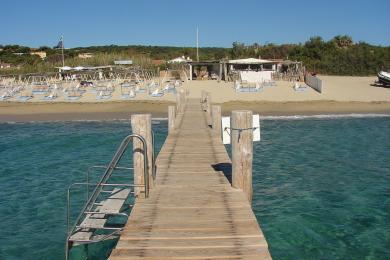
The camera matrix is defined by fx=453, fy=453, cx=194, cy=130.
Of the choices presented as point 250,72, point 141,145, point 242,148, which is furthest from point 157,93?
point 242,148

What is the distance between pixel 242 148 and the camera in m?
7.04

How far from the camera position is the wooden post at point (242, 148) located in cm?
698

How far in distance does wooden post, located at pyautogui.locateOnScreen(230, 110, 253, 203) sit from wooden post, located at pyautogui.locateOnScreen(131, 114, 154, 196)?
133cm

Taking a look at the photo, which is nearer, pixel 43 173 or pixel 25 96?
pixel 43 173

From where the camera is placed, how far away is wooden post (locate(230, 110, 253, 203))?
6984 mm

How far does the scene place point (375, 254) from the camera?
7879 millimetres

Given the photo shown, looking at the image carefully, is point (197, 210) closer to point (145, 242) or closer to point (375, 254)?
point (145, 242)

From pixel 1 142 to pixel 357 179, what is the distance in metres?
15.6

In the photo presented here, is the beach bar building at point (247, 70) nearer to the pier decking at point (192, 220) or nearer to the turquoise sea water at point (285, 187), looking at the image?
the turquoise sea water at point (285, 187)

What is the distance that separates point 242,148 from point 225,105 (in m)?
22.9

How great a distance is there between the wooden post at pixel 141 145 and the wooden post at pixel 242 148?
1.33 meters

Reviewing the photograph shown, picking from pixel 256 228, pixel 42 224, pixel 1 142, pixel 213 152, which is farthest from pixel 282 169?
pixel 1 142

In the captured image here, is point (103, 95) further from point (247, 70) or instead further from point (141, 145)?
point (141, 145)

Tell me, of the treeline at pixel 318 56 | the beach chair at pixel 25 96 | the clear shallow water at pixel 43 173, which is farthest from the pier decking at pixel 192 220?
the treeline at pixel 318 56
